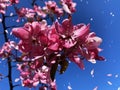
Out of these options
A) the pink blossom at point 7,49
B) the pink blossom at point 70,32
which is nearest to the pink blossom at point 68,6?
the pink blossom at point 70,32

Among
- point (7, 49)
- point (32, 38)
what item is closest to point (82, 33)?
point (32, 38)

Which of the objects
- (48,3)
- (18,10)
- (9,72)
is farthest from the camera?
(18,10)

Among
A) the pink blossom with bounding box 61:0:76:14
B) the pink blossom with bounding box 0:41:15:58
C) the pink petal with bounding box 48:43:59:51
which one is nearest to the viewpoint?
the pink petal with bounding box 48:43:59:51

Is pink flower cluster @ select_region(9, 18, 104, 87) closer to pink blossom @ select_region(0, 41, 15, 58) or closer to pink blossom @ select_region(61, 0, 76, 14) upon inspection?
pink blossom @ select_region(61, 0, 76, 14)

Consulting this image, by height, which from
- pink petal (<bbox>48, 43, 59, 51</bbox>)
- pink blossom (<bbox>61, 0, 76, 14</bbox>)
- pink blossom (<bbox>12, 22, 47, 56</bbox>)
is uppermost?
pink blossom (<bbox>61, 0, 76, 14</bbox>)

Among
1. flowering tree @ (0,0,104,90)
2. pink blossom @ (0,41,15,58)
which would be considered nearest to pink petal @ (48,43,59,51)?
flowering tree @ (0,0,104,90)

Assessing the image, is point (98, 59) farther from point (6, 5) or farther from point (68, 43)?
point (6, 5)

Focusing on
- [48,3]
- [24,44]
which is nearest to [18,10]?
[48,3]

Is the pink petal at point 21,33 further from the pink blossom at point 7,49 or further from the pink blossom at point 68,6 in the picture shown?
the pink blossom at point 7,49

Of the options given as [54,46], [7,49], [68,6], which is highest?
[7,49]

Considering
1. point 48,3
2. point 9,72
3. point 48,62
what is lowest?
point 48,62

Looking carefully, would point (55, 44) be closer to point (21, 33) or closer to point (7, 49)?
point (21, 33)
